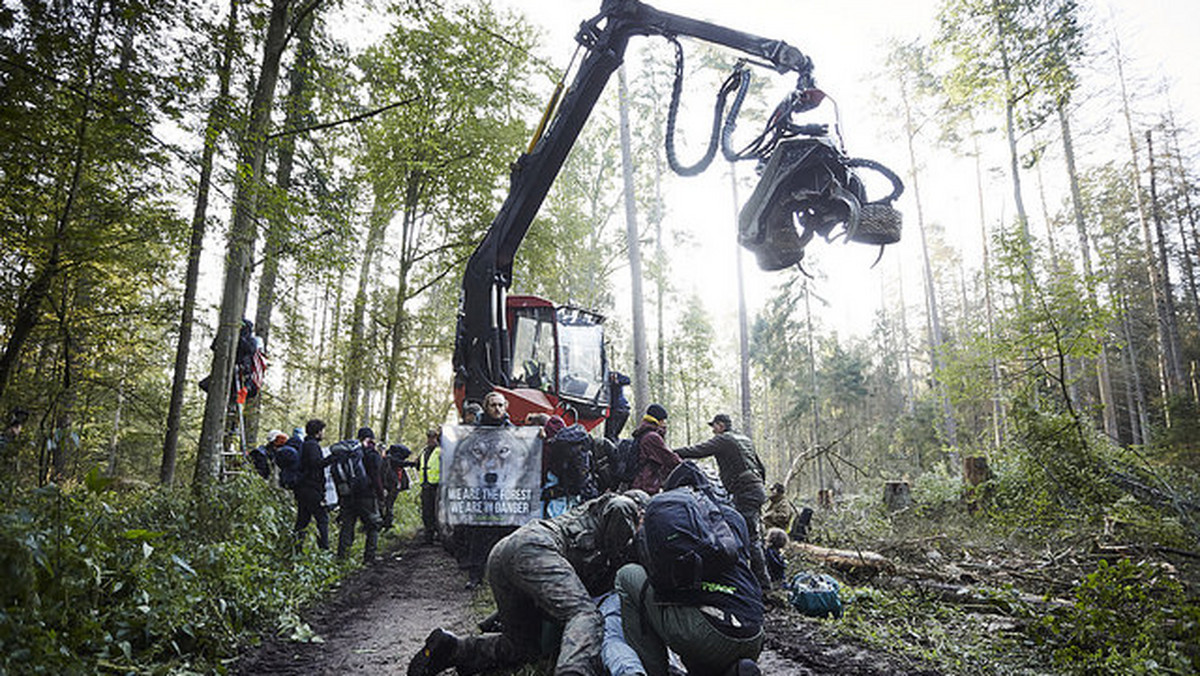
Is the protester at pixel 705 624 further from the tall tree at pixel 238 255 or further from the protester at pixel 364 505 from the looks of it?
the protester at pixel 364 505

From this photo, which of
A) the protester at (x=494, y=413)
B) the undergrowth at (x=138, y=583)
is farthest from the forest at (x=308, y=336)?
the protester at (x=494, y=413)

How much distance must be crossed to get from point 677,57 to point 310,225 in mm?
5135

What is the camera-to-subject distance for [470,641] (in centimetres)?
399

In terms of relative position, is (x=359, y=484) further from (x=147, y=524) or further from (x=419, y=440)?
(x=419, y=440)

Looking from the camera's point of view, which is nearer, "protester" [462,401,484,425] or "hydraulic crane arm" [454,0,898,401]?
"hydraulic crane arm" [454,0,898,401]

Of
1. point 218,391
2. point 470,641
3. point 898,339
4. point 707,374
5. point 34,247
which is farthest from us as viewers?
point 898,339

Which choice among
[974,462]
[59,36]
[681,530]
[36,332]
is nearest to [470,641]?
[681,530]

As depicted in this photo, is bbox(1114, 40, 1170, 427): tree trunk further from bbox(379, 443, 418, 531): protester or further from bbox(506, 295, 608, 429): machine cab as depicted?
bbox(379, 443, 418, 531): protester

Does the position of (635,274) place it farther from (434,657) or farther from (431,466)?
(434,657)

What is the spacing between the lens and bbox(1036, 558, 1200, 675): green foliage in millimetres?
3371

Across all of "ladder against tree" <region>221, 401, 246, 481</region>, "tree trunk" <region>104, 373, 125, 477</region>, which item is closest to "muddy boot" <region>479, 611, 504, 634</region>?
"ladder against tree" <region>221, 401, 246, 481</region>

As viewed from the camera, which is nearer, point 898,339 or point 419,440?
point 419,440

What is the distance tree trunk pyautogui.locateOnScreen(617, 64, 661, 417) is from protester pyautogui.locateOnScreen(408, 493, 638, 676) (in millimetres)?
10081

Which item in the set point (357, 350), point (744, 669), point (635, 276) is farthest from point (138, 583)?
point (635, 276)
